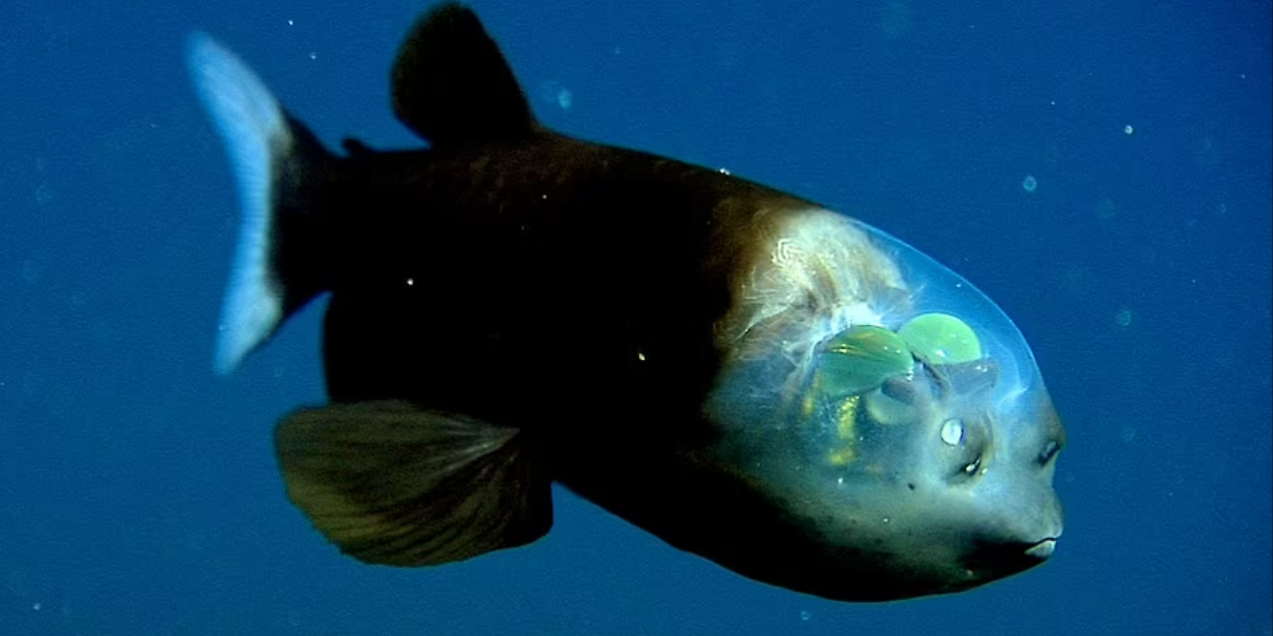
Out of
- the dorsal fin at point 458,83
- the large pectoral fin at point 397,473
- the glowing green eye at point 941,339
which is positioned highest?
the dorsal fin at point 458,83

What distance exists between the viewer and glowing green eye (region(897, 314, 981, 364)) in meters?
1.40

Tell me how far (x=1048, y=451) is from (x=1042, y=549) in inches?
4.9

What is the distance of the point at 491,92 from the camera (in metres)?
2.06

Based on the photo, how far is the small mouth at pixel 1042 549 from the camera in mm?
1405

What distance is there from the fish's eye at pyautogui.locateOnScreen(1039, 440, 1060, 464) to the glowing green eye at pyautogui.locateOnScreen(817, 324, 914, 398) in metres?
0.21

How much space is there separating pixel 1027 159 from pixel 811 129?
11.2 feet

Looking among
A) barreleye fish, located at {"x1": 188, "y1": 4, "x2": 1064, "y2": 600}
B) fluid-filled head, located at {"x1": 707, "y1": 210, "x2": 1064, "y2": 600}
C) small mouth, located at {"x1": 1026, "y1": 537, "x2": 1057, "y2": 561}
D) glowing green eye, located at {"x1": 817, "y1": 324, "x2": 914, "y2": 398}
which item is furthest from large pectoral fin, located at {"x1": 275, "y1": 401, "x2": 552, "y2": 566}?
small mouth, located at {"x1": 1026, "y1": 537, "x2": 1057, "y2": 561}

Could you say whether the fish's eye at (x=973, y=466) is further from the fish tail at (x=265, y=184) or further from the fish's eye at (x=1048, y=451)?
the fish tail at (x=265, y=184)

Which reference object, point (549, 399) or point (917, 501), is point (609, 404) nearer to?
point (549, 399)

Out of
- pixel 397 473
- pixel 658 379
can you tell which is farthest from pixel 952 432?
pixel 397 473

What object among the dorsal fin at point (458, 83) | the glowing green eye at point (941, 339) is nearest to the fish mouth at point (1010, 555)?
the glowing green eye at point (941, 339)

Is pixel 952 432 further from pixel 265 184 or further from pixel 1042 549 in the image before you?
pixel 265 184

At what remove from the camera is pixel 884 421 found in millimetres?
1351

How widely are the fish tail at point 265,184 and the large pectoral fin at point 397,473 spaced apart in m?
0.51
